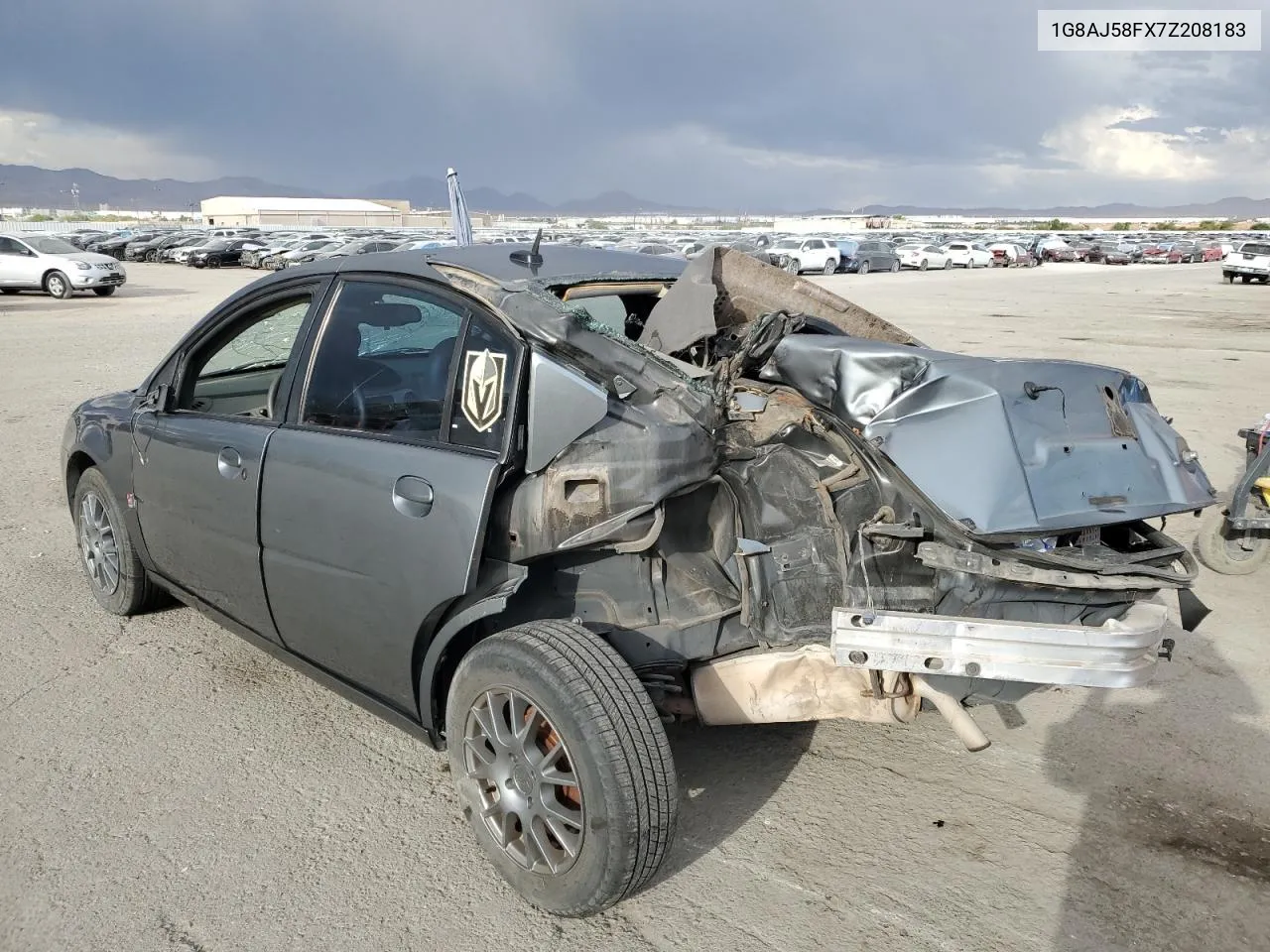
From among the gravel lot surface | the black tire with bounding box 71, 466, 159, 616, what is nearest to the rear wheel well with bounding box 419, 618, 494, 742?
the gravel lot surface

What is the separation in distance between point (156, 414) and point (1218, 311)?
25.5 meters

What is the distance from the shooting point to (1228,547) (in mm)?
5660

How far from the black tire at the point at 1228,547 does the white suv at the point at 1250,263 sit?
112 feet

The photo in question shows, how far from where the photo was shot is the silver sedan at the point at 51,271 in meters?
24.9

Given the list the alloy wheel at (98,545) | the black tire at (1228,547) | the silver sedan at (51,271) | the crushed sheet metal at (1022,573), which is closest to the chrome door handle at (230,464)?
the alloy wheel at (98,545)

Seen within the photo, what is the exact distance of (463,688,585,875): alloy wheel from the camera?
2723 mm

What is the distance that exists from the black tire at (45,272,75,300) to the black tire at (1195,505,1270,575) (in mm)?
26760

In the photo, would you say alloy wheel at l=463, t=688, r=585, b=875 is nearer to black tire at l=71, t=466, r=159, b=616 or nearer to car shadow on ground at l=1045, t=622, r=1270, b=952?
car shadow on ground at l=1045, t=622, r=1270, b=952

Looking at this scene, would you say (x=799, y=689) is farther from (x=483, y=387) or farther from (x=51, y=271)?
(x=51, y=271)

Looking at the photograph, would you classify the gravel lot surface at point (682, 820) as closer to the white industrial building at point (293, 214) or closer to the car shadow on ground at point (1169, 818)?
the car shadow on ground at point (1169, 818)

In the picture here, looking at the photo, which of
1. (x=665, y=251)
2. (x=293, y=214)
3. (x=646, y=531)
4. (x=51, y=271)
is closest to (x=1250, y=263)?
(x=665, y=251)

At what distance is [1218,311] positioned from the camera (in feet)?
77.0

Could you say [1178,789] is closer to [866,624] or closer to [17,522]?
[866,624]

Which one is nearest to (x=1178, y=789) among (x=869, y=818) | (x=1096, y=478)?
(x=869, y=818)
